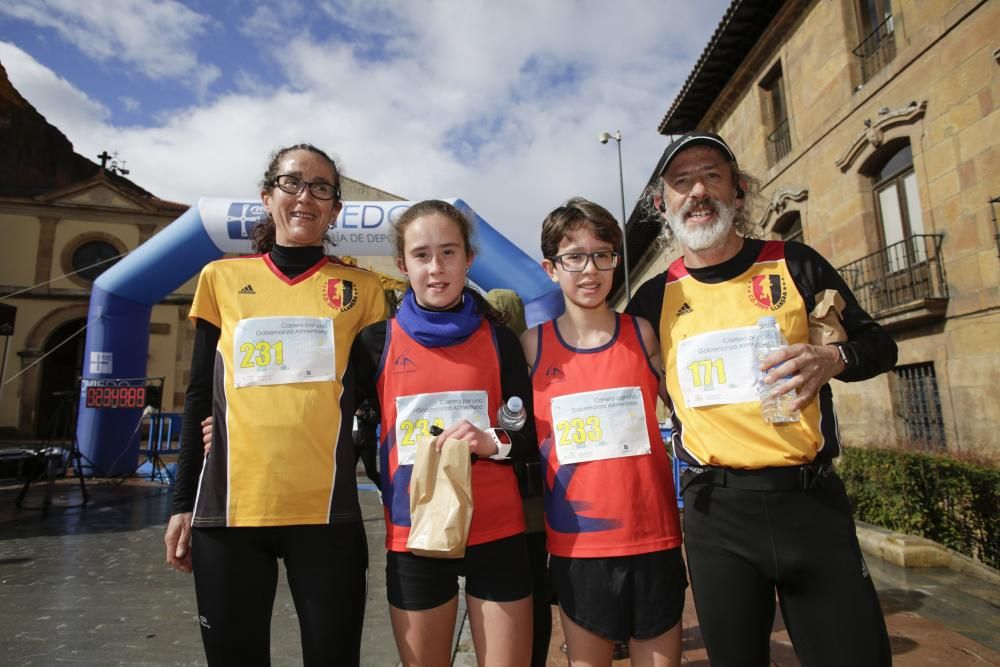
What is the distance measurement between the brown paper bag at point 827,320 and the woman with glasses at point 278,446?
146 cm

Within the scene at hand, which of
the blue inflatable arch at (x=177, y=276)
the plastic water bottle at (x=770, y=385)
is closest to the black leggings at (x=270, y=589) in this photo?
the plastic water bottle at (x=770, y=385)

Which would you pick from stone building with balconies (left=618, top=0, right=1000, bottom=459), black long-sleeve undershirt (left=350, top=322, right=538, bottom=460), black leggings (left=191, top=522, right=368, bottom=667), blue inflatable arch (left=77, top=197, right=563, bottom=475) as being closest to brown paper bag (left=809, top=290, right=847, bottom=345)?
black long-sleeve undershirt (left=350, top=322, right=538, bottom=460)

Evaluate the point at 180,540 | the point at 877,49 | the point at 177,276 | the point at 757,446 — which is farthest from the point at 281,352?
the point at 877,49

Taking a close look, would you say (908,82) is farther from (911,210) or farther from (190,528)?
(190,528)

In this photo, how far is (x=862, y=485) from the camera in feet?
20.9

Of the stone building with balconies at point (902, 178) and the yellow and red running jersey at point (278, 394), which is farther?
the stone building with balconies at point (902, 178)

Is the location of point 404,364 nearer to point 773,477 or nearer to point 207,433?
point 207,433

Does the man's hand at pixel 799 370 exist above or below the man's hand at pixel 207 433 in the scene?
above

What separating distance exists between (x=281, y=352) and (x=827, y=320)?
171 cm

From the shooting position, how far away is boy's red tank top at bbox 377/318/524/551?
1756 mm

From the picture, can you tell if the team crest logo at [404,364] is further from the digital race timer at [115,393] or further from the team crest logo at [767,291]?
the digital race timer at [115,393]

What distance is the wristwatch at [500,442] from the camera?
1733 millimetres

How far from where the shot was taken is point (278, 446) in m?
1.76

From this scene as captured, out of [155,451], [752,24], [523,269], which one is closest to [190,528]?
[523,269]
